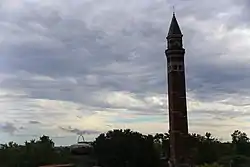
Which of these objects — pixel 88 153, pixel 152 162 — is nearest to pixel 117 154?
pixel 152 162

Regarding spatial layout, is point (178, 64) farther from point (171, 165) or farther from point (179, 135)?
point (171, 165)

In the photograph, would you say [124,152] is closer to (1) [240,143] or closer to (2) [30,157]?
(2) [30,157]

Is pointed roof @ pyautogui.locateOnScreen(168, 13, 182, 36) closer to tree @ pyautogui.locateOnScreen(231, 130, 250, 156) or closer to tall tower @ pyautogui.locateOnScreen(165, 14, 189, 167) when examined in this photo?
tall tower @ pyautogui.locateOnScreen(165, 14, 189, 167)

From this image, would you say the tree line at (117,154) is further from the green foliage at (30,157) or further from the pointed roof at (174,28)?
the pointed roof at (174,28)

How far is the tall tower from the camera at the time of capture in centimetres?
7269

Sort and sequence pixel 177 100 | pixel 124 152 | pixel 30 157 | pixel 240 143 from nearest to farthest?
pixel 177 100, pixel 124 152, pixel 30 157, pixel 240 143

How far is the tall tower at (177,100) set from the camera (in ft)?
238

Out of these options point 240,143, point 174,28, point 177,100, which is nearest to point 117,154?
point 177,100

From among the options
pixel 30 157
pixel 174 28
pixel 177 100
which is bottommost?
pixel 30 157

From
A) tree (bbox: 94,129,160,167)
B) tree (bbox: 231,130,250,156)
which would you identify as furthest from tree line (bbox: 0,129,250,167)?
tree (bbox: 231,130,250,156)

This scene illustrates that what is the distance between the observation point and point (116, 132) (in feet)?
266

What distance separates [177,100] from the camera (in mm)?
73188

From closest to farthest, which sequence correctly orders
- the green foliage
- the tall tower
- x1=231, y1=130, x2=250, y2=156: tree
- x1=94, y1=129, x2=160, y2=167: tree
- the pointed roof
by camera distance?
the tall tower
x1=94, y1=129, x2=160, y2=167: tree
the pointed roof
the green foliage
x1=231, y1=130, x2=250, y2=156: tree

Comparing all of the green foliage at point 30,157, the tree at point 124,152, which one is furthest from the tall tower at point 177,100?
the green foliage at point 30,157
